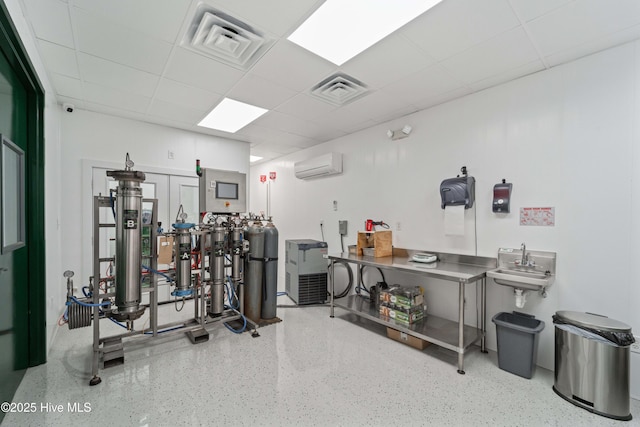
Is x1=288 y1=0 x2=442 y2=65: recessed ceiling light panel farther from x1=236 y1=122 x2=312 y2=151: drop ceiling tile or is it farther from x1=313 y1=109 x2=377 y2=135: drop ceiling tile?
x1=236 y1=122 x2=312 y2=151: drop ceiling tile

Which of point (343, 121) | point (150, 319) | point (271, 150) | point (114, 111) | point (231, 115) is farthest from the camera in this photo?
point (271, 150)

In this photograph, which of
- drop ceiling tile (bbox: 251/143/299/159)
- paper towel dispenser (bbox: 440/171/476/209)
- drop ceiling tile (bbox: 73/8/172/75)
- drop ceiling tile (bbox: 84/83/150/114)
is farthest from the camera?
drop ceiling tile (bbox: 251/143/299/159)

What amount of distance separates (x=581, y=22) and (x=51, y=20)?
151 inches

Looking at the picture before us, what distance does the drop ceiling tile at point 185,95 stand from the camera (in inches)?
119

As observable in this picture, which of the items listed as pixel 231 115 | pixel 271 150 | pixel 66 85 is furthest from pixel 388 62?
pixel 271 150

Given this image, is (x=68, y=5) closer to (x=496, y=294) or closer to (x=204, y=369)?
(x=204, y=369)

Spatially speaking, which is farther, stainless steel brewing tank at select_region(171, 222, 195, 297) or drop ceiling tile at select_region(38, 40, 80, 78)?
stainless steel brewing tank at select_region(171, 222, 195, 297)

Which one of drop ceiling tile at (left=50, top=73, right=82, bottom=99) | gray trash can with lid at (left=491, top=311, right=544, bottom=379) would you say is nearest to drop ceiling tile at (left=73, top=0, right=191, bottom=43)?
drop ceiling tile at (left=50, top=73, right=82, bottom=99)

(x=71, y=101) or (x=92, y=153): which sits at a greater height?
(x=71, y=101)

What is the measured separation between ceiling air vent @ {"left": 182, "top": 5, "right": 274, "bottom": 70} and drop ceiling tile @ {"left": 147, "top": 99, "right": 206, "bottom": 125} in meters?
1.44

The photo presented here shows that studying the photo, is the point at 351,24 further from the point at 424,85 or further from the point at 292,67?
the point at 424,85

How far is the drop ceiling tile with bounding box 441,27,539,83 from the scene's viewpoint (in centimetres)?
220

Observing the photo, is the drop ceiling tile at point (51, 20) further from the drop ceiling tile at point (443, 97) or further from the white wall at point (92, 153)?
the drop ceiling tile at point (443, 97)

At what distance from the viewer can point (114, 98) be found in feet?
11.0
